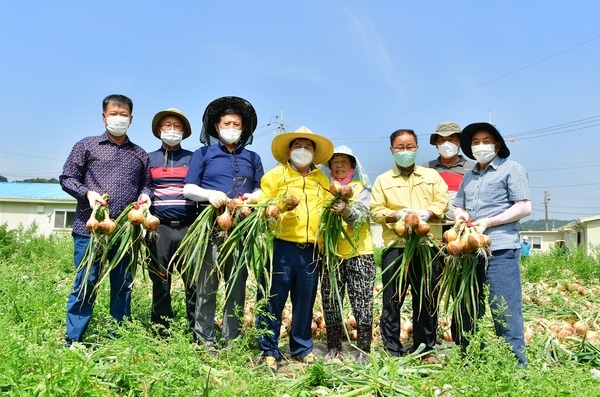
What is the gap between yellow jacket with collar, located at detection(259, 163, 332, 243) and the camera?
13.2 ft

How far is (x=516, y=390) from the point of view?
250 centimetres

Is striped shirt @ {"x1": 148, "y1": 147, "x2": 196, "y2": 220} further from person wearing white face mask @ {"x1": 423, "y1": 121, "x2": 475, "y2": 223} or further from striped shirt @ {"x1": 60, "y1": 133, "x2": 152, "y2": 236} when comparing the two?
person wearing white face mask @ {"x1": 423, "y1": 121, "x2": 475, "y2": 223}

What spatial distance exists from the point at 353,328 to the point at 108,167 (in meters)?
2.83

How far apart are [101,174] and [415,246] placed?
8.51 feet

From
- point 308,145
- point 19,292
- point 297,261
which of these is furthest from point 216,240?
point 19,292

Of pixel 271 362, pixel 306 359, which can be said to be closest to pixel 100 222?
pixel 271 362

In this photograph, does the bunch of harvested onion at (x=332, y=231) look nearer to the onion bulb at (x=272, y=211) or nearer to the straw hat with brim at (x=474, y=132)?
the onion bulb at (x=272, y=211)

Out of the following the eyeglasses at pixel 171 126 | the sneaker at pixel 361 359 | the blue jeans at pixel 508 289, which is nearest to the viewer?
the blue jeans at pixel 508 289

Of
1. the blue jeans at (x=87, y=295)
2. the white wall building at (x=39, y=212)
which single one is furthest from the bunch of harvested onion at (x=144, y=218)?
the white wall building at (x=39, y=212)

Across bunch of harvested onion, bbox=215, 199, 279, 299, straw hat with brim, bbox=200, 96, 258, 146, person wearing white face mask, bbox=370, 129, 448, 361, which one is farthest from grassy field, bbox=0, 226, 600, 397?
straw hat with brim, bbox=200, 96, 258, 146

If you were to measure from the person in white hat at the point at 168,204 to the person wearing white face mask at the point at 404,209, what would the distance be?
1.59 meters

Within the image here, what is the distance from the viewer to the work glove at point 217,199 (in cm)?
394

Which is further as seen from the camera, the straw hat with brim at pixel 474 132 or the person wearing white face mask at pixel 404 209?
the person wearing white face mask at pixel 404 209

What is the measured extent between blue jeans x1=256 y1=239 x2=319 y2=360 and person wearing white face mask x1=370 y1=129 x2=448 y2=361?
0.60m
